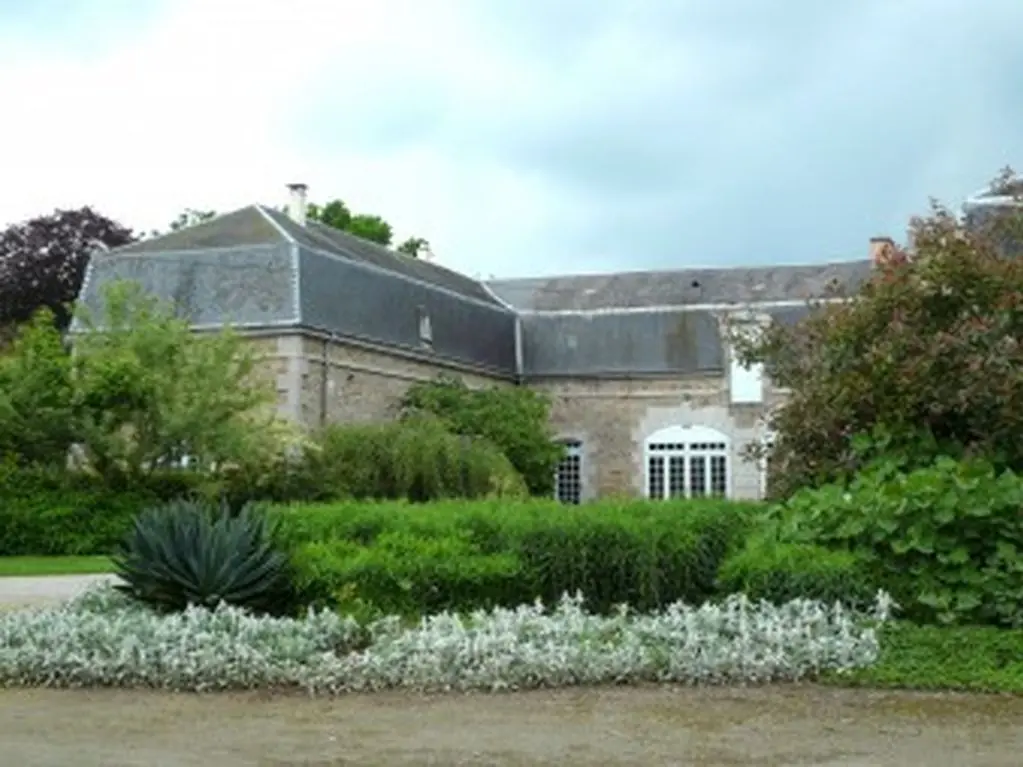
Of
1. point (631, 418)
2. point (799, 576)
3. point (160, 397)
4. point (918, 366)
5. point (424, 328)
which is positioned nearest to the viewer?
point (799, 576)

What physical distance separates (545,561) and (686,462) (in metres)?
24.4

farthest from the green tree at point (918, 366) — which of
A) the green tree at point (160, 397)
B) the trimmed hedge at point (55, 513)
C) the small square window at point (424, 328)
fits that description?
the small square window at point (424, 328)

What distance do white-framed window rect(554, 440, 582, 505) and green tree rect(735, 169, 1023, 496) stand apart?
22.5 meters

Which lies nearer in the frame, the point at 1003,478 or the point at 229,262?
the point at 1003,478

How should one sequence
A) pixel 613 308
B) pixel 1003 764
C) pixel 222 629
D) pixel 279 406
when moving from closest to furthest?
1. pixel 1003 764
2. pixel 222 629
3. pixel 279 406
4. pixel 613 308

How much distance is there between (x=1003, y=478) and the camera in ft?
34.4

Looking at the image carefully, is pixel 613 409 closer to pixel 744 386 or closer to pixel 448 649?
pixel 744 386

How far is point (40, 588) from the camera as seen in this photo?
1675 cm

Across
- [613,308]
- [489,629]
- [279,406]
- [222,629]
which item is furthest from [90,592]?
[613,308]

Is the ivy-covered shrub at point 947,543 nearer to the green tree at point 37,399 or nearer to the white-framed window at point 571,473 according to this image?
the green tree at point 37,399

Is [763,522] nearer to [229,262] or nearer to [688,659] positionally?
[688,659]

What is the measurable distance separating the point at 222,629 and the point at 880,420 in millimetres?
5499

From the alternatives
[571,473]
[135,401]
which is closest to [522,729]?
[135,401]

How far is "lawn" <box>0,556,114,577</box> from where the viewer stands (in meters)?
20.1
